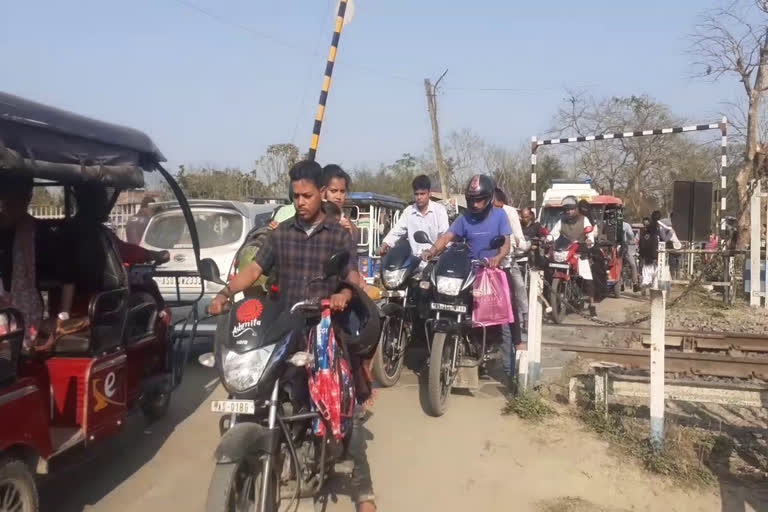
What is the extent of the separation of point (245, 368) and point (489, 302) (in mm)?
3204

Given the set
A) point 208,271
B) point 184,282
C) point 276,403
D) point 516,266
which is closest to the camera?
point 276,403

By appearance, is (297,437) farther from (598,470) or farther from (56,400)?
(598,470)

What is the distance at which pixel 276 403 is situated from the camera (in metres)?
3.15

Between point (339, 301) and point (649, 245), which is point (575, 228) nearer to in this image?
point (649, 245)

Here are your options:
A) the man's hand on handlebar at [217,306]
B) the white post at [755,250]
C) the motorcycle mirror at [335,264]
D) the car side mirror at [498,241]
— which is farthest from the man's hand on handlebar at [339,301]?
the white post at [755,250]

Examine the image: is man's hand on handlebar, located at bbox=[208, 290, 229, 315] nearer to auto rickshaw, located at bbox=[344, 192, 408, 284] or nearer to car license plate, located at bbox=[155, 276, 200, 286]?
car license plate, located at bbox=[155, 276, 200, 286]

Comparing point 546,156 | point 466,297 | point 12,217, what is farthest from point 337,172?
point 546,156

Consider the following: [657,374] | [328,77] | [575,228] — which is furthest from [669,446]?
[328,77]

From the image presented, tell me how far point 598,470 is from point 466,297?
5.98 feet

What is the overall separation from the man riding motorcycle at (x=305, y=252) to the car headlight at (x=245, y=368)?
0.62 m

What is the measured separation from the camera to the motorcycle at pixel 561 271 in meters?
10.4

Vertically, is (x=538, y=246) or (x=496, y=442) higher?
(x=538, y=246)

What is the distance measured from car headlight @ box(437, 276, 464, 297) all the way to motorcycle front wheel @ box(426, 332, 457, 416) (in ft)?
1.13

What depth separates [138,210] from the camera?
328 inches
